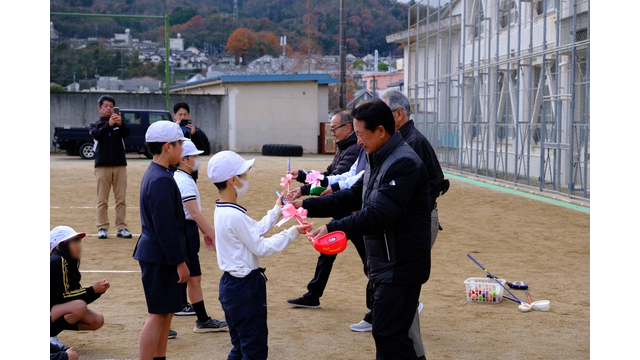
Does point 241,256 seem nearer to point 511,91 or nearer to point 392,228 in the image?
point 392,228

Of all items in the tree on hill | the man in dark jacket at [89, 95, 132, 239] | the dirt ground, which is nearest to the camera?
the dirt ground

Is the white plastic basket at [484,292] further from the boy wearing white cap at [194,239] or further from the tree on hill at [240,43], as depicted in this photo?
the tree on hill at [240,43]

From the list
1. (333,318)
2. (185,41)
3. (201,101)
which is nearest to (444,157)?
(201,101)

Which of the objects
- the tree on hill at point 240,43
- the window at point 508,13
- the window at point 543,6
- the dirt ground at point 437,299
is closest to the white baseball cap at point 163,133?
the dirt ground at point 437,299

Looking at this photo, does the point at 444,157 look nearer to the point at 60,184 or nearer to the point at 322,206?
the point at 60,184

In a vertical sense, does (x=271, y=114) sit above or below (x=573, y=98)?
above

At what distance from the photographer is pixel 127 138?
27625 millimetres

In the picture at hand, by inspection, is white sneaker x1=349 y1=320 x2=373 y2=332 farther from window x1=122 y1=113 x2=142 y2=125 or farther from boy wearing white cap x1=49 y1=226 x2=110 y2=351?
window x1=122 y1=113 x2=142 y2=125

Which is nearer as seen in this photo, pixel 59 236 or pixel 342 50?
pixel 59 236

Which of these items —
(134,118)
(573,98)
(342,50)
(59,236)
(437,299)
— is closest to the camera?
(59,236)

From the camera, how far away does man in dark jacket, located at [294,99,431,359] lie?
149 inches

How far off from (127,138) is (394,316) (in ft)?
82.8

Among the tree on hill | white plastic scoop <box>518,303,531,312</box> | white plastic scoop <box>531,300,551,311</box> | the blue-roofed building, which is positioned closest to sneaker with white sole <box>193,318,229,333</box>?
white plastic scoop <box>518,303,531,312</box>

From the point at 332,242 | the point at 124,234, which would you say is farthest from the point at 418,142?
the point at 124,234
